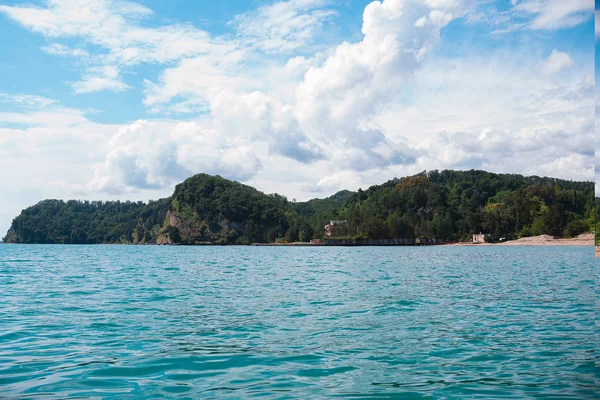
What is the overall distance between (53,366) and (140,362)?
1966mm

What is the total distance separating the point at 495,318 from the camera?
1941cm

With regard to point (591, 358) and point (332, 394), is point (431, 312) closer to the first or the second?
point (591, 358)

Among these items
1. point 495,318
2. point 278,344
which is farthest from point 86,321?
point 495,318

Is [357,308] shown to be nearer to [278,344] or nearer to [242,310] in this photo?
[242,310]

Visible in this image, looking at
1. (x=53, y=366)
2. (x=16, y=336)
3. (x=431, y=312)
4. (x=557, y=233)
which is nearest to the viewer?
(x=53, y=366)

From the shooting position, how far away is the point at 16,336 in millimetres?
16125

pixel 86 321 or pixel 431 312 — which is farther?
pixel 431 312

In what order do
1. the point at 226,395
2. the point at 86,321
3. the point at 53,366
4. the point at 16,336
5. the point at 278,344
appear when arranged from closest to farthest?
the point at 226,395
the point at 53,366
the point at 278,344
the point at 16,336
the point at 86,321

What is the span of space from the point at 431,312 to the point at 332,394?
38.3 ft

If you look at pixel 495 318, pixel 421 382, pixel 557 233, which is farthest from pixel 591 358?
pixel 557 233

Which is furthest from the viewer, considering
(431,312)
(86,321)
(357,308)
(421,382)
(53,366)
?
(357,308)

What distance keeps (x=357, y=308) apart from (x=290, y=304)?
10.1 ft

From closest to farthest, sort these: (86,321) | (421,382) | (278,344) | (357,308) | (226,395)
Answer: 1. (226,395)
2. (421,382)
3. (278,344)
4. (86,321)
5. (357,308)

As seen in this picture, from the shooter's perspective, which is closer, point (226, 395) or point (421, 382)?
point (226, 395)
